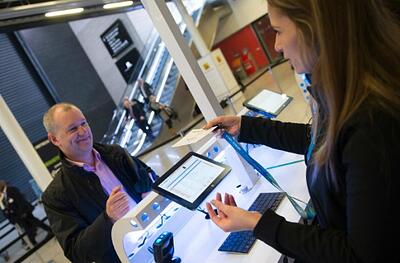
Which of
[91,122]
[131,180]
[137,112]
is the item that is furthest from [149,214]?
[91,122]

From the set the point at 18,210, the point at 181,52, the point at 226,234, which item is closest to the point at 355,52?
the point at 226,234

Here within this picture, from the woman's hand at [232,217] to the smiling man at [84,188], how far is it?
28.7 inches

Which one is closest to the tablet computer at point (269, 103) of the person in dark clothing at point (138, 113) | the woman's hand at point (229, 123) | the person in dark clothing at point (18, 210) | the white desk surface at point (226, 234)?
the white desk surface at point (226, 234)

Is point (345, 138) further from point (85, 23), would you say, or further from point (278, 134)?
point (85, 23)

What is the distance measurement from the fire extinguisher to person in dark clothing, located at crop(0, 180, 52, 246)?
1048 cm

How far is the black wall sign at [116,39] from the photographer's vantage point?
12810mm

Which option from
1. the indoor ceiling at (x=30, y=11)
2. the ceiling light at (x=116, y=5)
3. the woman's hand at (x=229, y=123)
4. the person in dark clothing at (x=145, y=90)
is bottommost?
the woman's hand at (x=229, y=123)

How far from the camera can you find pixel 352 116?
2.71 ft

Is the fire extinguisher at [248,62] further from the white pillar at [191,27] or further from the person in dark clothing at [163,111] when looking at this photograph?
the person in dark clothing at [163,111]

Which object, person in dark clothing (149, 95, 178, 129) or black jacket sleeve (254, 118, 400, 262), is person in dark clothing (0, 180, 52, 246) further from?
black jacket sleeve (254, 118, 400, 262)

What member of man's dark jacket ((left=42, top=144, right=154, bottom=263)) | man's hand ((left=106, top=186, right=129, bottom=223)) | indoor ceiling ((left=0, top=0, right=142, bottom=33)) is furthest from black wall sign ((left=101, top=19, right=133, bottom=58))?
man's hand ((left=106, top=186, right=129, bottom=223))

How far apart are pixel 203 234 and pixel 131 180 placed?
2.92ft

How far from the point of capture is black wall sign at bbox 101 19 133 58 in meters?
12.8

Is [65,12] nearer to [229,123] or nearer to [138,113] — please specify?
[138,113]
